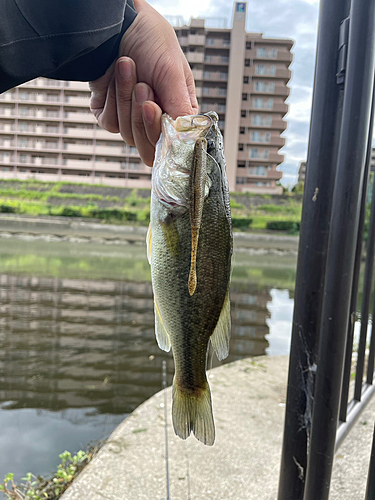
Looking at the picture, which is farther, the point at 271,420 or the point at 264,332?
the point at 264,332

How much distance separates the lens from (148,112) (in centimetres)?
101

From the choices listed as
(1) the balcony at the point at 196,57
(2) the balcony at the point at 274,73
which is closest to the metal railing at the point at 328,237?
(1) the balcony at the point at 196,57

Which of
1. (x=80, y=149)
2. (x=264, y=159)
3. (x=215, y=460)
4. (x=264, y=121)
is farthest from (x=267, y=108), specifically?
(x=215, y=460)

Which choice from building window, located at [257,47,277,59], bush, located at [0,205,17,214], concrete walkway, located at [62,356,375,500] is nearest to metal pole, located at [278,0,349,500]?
concrete walkway, located at [62,356,375,500]

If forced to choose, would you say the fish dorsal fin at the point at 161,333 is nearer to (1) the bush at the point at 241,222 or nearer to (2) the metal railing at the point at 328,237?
(2) the metal railing at the point at 328,237

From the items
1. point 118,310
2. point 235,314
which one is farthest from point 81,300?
A: point 235,314

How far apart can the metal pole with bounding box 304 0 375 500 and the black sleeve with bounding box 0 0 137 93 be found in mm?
1056

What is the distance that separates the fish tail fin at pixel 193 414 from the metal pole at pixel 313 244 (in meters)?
1.15

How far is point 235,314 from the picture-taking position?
8.58m

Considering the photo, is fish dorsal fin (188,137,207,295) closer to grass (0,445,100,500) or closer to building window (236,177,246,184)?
grass (0,445,100,500)

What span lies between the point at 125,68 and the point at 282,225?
92.3 feet

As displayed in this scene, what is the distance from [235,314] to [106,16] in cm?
799

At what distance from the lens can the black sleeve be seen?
32.2 inches

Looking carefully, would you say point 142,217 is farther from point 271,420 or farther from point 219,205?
point 219,205
